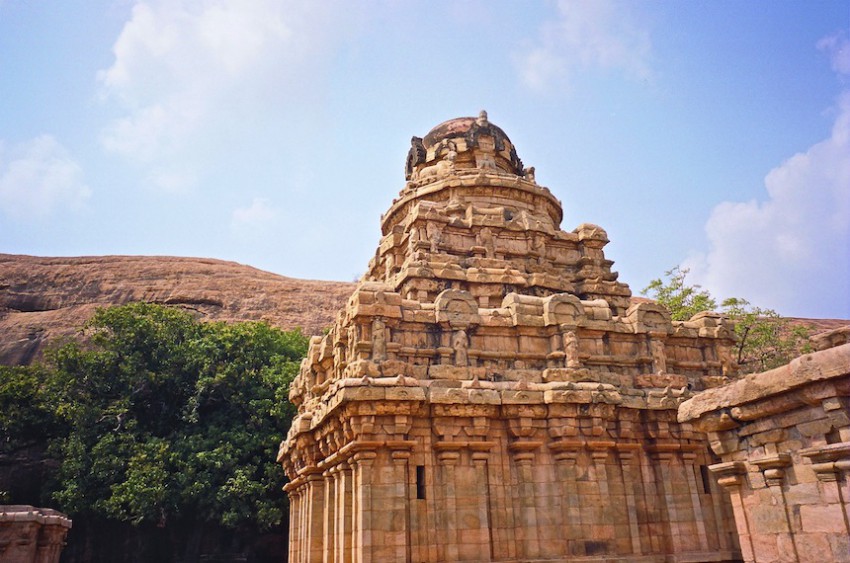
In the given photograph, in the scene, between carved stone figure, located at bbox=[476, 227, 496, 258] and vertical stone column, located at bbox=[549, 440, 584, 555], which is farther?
carved stone figure, located at bbox=[476, 227, 496, 258]

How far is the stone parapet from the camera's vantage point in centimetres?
1820

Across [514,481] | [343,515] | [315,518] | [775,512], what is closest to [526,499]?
[514,481]

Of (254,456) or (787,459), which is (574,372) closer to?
(787,459)

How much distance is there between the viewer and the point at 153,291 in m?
49.7

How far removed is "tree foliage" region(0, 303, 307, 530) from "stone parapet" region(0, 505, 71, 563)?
4.18m

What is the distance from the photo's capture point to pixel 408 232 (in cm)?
1806

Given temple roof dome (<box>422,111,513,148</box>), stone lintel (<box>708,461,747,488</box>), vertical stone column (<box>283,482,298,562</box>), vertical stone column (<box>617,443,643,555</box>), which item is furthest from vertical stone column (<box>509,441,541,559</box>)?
temple roof dome (<box>422,111,513,148</box>)

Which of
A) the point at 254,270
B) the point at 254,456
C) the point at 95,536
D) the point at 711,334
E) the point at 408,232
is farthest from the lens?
the point at 254,270

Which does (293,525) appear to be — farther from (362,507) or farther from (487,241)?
(487,241)

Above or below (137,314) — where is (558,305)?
below

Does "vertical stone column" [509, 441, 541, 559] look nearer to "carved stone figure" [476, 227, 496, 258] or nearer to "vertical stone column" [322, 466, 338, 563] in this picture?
"vertical stone column" [322, 466, 338, 563]

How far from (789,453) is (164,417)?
2755 cm

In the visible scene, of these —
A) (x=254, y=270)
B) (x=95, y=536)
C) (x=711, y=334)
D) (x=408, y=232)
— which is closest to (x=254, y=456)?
(x=95, y=536)

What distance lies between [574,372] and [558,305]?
1.69 m
